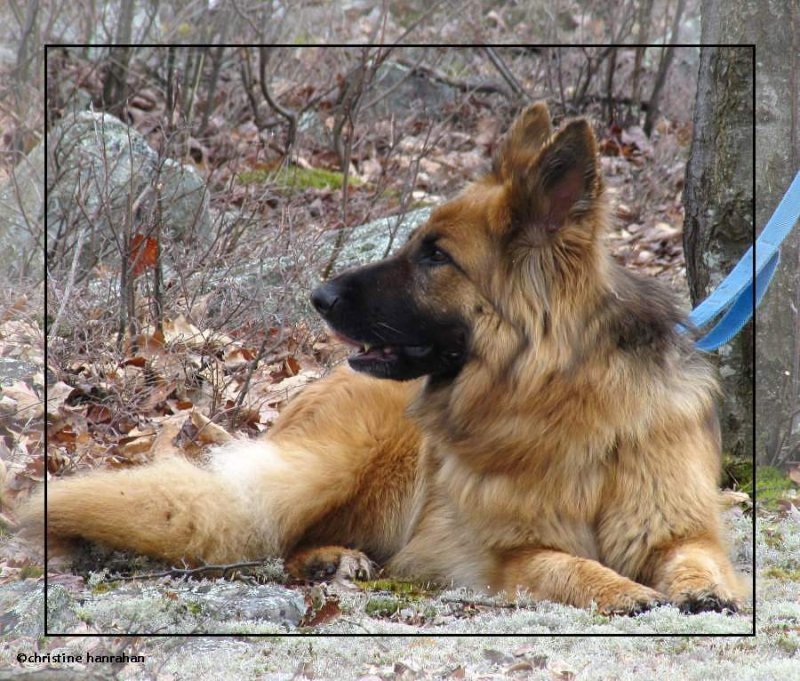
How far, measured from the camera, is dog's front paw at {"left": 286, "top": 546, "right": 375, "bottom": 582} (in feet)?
13.8

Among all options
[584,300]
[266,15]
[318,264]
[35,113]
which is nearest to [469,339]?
[584,300]

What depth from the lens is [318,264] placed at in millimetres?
6984

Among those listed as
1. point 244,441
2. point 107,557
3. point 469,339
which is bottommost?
point 107,557

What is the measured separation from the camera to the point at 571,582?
367 cm

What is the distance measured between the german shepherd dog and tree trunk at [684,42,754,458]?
100 centimetres

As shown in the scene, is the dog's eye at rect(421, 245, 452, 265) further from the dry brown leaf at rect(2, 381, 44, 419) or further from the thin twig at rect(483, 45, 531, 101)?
the thin twig at rect(483, 45, 531, 101)

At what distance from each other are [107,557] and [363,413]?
128cm

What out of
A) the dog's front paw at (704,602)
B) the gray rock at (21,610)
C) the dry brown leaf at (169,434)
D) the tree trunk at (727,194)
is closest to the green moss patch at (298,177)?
the dry brown leaf at (169,434)

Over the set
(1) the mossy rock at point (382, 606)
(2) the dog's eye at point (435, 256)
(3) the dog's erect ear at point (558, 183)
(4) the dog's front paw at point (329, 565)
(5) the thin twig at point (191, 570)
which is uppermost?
(3) the dog's erect ear at point (558, 183)

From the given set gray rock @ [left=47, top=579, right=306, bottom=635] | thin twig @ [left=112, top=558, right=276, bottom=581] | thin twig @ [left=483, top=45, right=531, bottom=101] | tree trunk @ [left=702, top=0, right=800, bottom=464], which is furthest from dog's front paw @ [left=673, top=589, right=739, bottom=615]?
thin twig @ [left=483, top=45, right=531, bottom=101]

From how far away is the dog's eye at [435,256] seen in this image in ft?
13.1

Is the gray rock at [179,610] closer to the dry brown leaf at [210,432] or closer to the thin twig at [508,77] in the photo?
the dry brown leaf at [210,432]

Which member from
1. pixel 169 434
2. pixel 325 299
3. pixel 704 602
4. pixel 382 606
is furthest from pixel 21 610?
pixel 704 602

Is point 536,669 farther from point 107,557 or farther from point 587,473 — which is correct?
point 107,557
